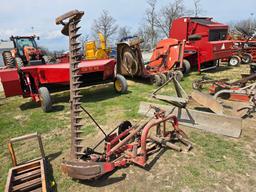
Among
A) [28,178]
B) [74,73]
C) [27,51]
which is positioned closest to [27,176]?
[28,178]

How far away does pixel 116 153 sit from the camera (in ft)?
9.27

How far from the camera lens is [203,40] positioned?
27.9ft

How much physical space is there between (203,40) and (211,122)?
582 cm

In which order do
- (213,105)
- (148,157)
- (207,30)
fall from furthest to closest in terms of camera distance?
(207,30), (213,105), (148,157)

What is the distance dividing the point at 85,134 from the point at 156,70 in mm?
4464

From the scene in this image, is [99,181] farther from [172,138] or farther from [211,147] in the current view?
[211,147]

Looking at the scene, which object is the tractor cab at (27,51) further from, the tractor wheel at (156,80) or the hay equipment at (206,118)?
the hay equipment at (206,118)

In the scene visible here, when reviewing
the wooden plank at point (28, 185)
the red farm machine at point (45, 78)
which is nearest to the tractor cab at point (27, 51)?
the red farm machine at point (45, 78)

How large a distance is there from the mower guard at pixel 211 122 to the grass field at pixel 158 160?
0.41 ft

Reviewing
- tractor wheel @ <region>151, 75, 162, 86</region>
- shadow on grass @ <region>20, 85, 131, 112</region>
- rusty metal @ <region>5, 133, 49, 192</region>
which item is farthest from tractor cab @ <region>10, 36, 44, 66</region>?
rusty metal @ <region>5, 133, 49, 192</region>

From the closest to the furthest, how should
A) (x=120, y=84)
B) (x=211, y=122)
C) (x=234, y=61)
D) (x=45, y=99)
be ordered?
(x=211, y=122)
(x=45, y=99)
(x=120, y=84)
(x=234, y=61)

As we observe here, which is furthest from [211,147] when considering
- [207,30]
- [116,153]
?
[207,30]

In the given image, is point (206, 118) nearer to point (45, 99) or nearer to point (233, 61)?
point (45, 99)

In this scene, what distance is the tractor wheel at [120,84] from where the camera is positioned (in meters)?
6.14
